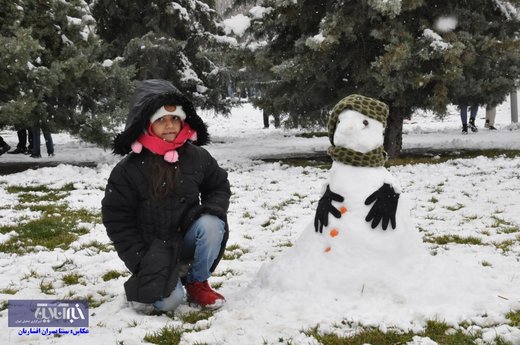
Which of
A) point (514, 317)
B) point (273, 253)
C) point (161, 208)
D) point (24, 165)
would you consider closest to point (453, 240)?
point (273, 253)

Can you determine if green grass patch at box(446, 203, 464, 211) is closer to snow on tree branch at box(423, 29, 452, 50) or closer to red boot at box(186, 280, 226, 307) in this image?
snow on tree branch at box(423, 29, 452, 50)

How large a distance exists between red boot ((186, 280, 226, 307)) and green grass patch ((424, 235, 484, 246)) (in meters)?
2.63

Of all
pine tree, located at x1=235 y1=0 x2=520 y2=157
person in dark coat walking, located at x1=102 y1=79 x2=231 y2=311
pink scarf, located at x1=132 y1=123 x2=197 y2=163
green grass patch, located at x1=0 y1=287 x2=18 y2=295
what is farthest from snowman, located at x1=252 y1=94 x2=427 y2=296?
pine tree, located at x1=235 y1=0 x2=520 y2=157

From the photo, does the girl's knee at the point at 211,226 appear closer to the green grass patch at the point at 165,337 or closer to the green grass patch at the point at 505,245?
the green grass patch at the point at 165,337

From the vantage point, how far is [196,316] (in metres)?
3.45

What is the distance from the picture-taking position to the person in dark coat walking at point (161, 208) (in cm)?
342

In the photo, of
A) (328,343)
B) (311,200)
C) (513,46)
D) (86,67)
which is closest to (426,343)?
(328,343)

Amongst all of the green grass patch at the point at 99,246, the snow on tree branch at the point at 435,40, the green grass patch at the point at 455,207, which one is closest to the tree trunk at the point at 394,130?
the snow on tree branch at the point at 435,40

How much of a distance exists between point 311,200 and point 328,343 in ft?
15.3

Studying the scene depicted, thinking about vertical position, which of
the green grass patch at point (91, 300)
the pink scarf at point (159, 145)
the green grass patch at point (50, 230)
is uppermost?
the pink scarf at point (159, 145)

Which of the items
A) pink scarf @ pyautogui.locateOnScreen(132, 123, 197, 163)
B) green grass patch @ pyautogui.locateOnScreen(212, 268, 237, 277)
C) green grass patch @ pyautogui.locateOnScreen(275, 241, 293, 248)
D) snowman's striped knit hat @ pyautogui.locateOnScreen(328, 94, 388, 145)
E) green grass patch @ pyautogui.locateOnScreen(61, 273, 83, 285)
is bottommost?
green grass patch @ pyautogui.locateOnScreen(212, 268, 237, 277)

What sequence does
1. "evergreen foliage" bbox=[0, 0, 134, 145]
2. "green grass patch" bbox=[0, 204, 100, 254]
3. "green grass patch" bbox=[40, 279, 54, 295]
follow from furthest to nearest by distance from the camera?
"evergreen foliage" bbox=[0, 0, 134, 145] → "green grass patch" bbox=[0, 204, 100, 254] → "green grass patch" bbox=[40, 279, 54, 295]

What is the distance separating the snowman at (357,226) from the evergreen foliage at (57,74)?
7.57 metres

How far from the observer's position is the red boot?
3.60m
